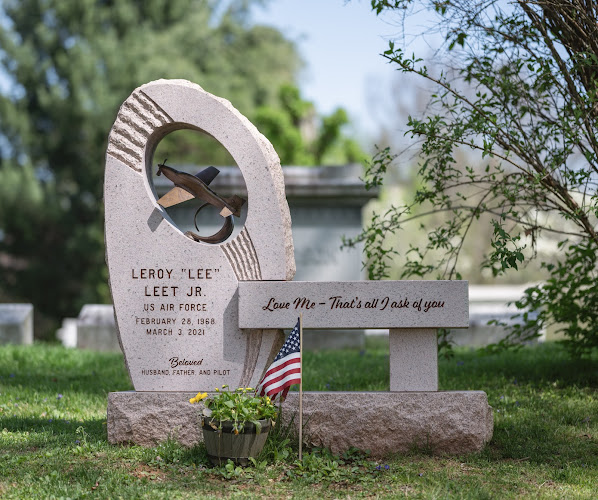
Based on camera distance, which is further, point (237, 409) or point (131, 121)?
point (131, 121)

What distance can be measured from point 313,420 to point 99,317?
718cm

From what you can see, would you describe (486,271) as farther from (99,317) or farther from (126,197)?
(126,197)

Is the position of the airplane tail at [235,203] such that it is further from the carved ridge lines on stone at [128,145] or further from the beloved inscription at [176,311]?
the carved ridge lines on stone at [128,145]

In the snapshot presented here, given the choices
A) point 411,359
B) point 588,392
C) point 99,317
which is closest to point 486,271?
point 99,317

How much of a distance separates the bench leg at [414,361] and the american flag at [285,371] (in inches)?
31.9

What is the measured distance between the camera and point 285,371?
4.95m

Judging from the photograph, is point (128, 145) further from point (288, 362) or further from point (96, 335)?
point (96, 335)

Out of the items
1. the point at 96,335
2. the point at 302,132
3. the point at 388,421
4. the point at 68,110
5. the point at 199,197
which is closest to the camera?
the point at 388,421

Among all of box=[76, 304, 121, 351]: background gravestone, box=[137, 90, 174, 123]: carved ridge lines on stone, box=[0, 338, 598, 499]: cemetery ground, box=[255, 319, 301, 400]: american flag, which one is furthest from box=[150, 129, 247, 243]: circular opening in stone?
box=[76, 304, 121, 351]: background gravestone

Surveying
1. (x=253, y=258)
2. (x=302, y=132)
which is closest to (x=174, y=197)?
(x=253, y=258)

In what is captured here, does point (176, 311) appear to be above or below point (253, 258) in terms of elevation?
below

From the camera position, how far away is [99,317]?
38.3 ft

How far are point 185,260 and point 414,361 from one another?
1.90 meters

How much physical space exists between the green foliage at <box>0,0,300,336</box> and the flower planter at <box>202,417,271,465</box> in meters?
14.7
